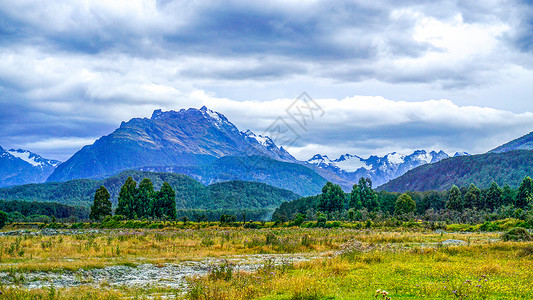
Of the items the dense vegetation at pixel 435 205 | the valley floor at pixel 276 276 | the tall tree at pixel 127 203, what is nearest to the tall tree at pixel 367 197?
the dense vegetation at pixel 435 205

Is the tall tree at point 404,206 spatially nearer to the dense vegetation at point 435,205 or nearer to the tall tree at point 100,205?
the dense vegetation at point 435,205

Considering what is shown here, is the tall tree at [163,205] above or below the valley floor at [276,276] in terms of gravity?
above

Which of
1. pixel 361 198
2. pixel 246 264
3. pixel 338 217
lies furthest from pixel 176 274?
pixel 361 198

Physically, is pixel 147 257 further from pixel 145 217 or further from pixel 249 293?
pixel 145 217

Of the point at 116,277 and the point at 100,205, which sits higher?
the point at 100,205

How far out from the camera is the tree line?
101688 mm

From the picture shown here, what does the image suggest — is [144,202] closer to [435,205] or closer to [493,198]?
[435,205]

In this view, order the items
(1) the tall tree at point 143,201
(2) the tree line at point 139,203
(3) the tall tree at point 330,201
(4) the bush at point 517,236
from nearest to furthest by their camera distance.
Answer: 1. (4) the bush at point 517,236
2. (2) the tree line at point 139,203
3. (1) the tall tree at point 143,201
4. (3) the tall tree at point 330,201

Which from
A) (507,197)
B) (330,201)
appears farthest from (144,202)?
(507,197)

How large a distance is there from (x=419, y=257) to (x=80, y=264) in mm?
21566

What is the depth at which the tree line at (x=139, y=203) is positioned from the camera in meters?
102

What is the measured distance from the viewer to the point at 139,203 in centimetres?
10388

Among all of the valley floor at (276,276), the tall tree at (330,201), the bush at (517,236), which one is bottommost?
the bush at (517,236)

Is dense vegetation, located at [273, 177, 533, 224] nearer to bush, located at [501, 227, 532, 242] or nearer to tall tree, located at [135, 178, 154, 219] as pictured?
tall tree, located at [135, 178, 154, 219]
